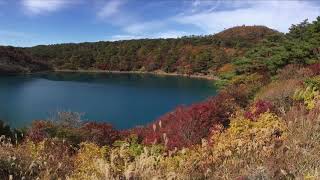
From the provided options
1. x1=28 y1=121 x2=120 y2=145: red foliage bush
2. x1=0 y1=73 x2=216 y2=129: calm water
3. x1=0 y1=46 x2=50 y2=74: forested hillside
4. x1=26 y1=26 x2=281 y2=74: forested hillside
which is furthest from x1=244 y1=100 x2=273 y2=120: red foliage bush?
x1=0 y1=46 x2=50 y2=74: forested hillside

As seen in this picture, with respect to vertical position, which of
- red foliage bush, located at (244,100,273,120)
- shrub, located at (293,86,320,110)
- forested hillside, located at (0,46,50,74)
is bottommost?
forested hillside, located at (0,46,50,74)

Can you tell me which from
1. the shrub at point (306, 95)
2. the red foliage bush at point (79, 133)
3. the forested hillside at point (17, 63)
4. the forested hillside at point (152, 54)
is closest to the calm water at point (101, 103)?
the red foliage bush at point (79, 133)

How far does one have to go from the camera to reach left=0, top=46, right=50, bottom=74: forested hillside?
134 m

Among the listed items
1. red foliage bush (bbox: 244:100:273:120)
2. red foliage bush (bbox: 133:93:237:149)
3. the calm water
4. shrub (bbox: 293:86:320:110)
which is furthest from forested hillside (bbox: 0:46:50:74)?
red foliage bush (bbox: 244:100:273:120)

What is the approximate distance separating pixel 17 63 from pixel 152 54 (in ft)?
142

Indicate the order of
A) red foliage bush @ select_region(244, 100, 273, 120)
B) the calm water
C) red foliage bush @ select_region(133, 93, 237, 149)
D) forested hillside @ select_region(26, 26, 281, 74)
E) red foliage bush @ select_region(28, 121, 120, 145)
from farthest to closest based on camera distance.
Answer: forested hillside @ select_region(26, 26, 281, 74), the calm water, red foliage bush @ select_region(28, 121, 120, 145), red foliage bush @ select_region(133, 93, 237, 149), red foliage bush @ select_region(244, 100, 273, 120)

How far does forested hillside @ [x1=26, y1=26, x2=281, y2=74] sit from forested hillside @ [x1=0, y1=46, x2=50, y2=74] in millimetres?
7662

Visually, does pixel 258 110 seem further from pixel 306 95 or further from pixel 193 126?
pixel 193 126

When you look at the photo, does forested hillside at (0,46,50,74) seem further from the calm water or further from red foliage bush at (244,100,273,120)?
red foliage bush at (244,100,273,120)

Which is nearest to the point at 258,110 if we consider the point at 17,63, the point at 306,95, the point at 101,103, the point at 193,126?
the point at 306,95

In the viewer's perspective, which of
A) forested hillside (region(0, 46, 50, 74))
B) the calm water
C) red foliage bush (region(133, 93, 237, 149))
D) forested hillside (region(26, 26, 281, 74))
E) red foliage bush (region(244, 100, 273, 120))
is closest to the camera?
red foliage bush (region(244, 100, 273, 120))

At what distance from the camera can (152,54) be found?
502 feet

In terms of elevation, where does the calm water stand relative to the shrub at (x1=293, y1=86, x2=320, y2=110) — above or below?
below

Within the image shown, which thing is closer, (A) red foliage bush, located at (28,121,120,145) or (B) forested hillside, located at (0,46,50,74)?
(A) red foliage bush, located at (28,121,120,145)
